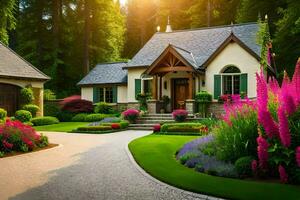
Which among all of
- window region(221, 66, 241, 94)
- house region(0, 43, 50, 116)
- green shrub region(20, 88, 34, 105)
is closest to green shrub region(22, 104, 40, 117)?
green shrub region(20, 88, 34, 105)

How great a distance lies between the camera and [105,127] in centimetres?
2091

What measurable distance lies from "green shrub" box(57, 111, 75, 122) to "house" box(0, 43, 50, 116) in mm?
1614

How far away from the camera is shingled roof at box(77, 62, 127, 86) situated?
3156 cm

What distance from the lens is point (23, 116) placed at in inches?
1002

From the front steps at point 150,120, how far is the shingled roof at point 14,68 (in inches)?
374

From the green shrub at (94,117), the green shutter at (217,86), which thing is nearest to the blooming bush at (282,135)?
the green shutter at (217,86)

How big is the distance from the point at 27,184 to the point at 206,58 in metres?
20.6

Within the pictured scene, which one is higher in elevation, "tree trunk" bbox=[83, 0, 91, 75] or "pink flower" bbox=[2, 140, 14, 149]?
"tree trunk" bbox=[83, 0, 91, 75]

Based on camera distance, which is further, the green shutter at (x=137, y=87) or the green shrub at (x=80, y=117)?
the green shutter at (x=137, y=87)

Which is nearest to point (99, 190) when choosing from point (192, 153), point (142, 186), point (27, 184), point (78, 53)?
point (142, 186)

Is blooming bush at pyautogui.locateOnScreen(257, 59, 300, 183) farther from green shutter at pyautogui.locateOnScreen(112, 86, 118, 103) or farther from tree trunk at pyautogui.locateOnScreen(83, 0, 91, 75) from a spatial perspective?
tree trunk at pyautogui.locateOnScreen(83, 0, 91, 75)

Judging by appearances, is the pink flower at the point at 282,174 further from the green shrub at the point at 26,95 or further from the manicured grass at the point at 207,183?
the green shrub at the point at 26,95

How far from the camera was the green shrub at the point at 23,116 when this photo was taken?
2530 centimetres

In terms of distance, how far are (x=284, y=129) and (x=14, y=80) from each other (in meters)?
22.8
